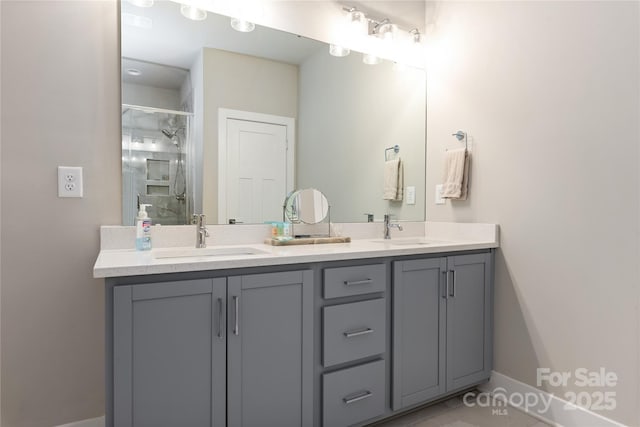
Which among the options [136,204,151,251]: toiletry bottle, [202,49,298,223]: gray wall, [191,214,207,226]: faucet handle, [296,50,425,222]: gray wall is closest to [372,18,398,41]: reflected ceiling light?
[296,50,425,222]: gray wall

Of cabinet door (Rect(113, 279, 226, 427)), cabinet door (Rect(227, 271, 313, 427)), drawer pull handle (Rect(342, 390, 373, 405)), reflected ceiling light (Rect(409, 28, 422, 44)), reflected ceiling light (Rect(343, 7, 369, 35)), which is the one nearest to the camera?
cabinet door (Rect(113, 279, 226, 427))

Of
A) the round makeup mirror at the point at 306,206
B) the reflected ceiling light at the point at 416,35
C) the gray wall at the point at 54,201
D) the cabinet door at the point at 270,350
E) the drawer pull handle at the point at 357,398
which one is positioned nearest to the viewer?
the cabinet door at the point at 270,350

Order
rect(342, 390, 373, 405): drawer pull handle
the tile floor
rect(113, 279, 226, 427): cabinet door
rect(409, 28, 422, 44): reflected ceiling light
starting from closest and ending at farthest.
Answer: rect(113, 279, 226, 427): cabinet door, rect(342, 390, 373, 405): drawer pull handle, the tile floor, rect(409, 28, 422, 44): reflected ceiling light

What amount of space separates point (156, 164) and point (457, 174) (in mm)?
1681

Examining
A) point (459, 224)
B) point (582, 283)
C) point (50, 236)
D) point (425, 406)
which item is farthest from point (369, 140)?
point (50, 236)

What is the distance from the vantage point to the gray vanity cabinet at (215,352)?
1.17 metres

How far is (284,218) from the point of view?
2.06 m

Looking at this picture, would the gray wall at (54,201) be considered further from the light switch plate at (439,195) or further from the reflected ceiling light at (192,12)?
the light switch plate at (439,195)

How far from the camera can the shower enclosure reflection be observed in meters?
1.68

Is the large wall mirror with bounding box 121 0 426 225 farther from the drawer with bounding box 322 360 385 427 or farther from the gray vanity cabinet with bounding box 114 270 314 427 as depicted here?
the drawer with bounding box 322 360 385 427

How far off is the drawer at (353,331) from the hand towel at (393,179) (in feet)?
3.21

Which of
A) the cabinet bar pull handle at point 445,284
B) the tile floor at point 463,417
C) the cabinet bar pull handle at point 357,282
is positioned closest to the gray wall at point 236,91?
the cabinet bar pull handle at point 357,282

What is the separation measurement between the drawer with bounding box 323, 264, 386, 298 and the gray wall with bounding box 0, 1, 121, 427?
0.99 meters

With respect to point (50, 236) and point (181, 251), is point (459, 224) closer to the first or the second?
point (181, 251)
